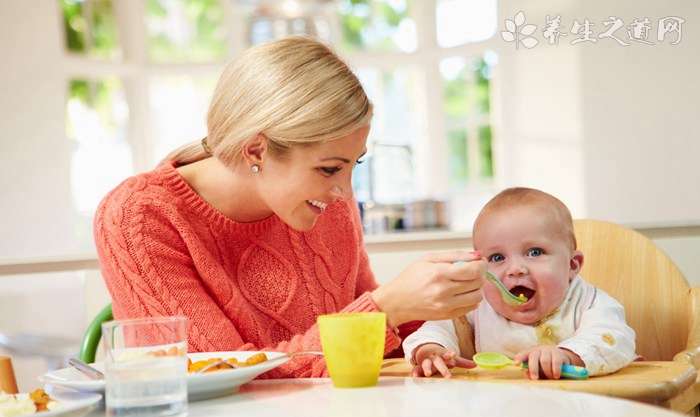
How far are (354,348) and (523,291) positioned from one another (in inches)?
23.2

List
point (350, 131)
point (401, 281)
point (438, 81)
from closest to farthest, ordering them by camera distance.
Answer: point (401, 281) → point (350, 131) → point (438, 81)

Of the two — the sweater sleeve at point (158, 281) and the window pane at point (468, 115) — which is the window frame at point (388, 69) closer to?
the window pane at point (468, 115)

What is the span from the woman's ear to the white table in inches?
22.0

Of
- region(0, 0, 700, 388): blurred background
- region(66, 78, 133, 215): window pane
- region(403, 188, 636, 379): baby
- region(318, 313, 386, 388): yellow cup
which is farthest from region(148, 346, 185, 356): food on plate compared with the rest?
region(66, 78, 133, 215): window pane

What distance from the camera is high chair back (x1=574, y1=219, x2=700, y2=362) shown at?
1833 mm

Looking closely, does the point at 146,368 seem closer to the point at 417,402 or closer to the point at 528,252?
the point at 417,402

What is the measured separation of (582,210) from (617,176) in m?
0.31

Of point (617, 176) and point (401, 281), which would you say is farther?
point (617, 176)

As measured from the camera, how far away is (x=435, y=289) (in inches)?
51.8

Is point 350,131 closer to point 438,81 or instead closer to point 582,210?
point 582,210

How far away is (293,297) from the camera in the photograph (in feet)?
5.67

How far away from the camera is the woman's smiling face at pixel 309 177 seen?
5.06 feet

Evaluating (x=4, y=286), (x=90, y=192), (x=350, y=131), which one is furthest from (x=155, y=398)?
(x=90, y=192)

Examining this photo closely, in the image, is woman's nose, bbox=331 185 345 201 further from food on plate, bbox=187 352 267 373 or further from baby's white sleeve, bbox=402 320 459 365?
food on plate, bbox=187 352 267 373
